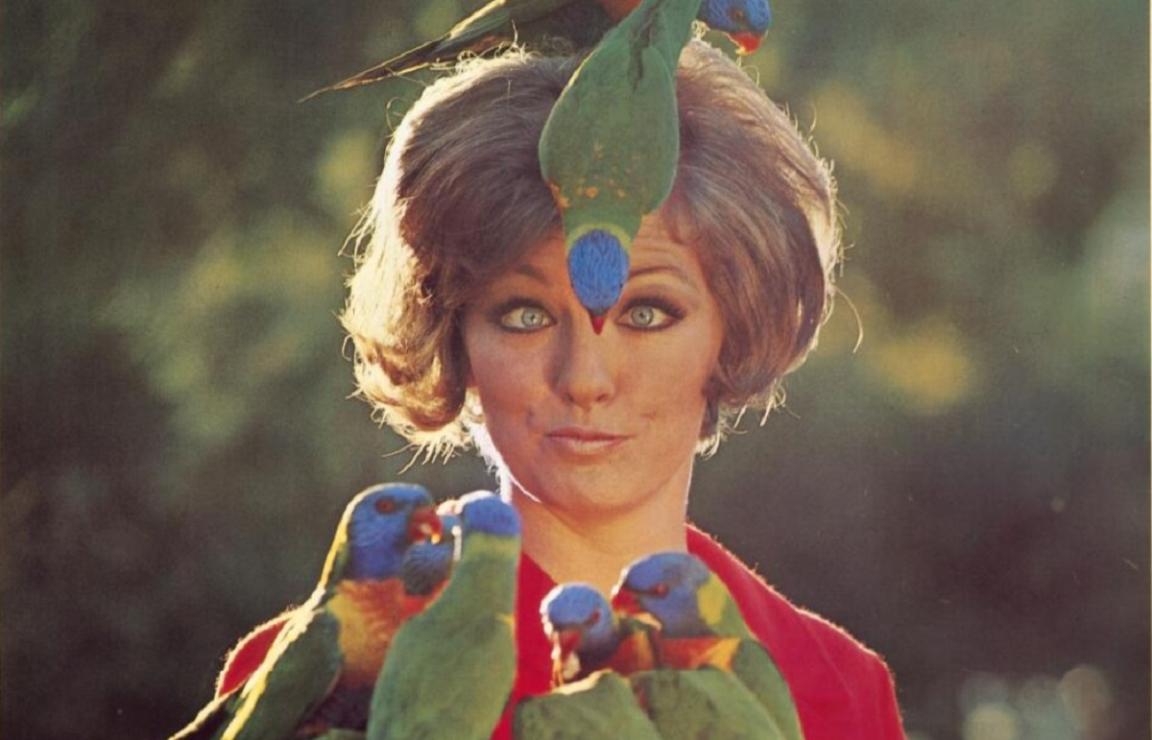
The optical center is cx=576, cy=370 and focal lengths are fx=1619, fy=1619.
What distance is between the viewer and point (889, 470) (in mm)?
2826

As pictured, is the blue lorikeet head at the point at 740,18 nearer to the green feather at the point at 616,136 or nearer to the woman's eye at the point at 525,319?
Result: the green feather at the point at 616,136

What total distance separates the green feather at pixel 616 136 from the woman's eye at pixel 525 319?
0.58 feet

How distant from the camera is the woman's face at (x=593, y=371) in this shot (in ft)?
7.77

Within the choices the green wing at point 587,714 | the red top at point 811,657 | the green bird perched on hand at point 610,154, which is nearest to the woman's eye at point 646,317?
the green bird perched on hand at point 610,154

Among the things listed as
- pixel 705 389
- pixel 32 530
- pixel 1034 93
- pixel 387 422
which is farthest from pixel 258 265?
pixel 1034 93

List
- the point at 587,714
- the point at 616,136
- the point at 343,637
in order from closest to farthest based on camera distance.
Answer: the point at 587,714
the point at 343,637
the point at 616,136

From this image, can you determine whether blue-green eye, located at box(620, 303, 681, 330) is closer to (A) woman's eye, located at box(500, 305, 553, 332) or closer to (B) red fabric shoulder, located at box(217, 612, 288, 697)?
(A) woman's eye, located at box(500, 305, 553, 332)

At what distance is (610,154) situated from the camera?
220 centimetres

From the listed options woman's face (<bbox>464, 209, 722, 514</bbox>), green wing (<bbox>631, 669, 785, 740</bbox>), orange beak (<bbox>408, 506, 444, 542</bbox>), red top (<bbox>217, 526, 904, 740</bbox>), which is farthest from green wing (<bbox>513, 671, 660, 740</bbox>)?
woman's face (<bbox>464, 209, 722, 514</bbox>)

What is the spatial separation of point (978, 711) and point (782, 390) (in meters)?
0.66

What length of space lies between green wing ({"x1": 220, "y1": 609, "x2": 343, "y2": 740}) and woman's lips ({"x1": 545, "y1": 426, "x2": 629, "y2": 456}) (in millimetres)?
516

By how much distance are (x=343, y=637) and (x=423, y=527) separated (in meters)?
0.17

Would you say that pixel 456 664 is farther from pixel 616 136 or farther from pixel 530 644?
pixel 616 136

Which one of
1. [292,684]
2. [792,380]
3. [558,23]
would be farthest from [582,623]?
[558,23]
